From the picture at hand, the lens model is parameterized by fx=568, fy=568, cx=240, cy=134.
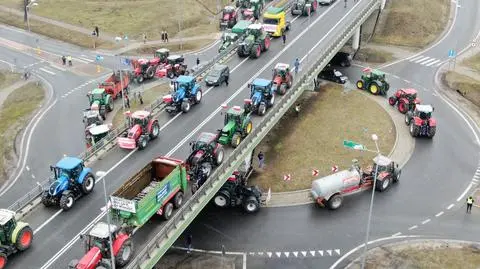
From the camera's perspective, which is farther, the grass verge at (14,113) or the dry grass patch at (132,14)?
the dry grass patch at (132,14)

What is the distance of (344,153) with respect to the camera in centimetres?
5259

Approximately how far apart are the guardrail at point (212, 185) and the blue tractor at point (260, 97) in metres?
1.06

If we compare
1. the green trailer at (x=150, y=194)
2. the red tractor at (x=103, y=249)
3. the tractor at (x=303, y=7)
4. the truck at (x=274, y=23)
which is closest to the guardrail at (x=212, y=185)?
the red tractor at (x=103, y=249)

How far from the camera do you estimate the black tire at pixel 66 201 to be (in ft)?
117

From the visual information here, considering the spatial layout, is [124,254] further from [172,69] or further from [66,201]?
[172,69]

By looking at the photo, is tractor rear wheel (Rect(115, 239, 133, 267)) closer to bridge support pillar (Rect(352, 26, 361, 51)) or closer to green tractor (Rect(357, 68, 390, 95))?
green tractor (Rect(357, 68, 390, 95))

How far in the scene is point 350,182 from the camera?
45562 millimetres

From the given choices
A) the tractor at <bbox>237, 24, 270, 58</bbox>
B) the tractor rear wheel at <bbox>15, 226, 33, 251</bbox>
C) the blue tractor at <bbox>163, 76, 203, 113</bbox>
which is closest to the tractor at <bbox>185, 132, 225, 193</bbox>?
the blue tractor at <bbox>163, 76, 203, 113</bbox>

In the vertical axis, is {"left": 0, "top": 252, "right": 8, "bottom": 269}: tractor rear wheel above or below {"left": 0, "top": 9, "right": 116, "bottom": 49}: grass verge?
above

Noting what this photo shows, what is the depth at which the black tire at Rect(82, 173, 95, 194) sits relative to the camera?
122 feet

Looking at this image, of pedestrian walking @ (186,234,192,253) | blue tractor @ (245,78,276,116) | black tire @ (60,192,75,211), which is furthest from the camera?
blue tractor @ (245,78,276,116)

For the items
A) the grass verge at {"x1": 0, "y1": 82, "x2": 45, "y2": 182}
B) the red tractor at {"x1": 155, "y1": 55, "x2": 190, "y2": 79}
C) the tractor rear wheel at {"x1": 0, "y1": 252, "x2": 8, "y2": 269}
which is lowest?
the grass verge at {"x1": 0, "y1": 82, "x2": 45, "y2": 182}

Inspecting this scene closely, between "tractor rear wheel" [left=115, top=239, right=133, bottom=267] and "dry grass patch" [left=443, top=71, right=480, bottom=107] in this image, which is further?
"dry grass patch" [left=443, top=71, right=480, bottom=107]

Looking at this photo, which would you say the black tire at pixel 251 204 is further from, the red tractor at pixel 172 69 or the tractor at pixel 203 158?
the red tractor at pixel 172 69
